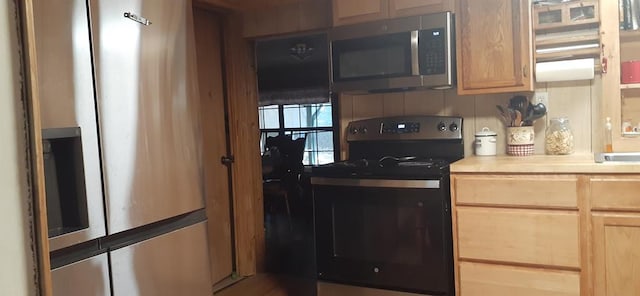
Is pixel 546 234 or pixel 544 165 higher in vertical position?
pixel 544 165

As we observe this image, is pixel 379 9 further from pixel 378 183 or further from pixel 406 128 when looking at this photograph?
pixel 378 183

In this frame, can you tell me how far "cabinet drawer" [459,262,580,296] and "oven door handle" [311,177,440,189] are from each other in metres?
0.43

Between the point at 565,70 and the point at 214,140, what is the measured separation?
226 cm

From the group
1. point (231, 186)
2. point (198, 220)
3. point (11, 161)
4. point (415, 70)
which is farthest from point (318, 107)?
point (11, 161)

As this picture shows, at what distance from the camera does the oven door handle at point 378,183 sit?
87.3 inches

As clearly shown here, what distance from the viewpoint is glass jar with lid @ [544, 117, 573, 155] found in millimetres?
2396

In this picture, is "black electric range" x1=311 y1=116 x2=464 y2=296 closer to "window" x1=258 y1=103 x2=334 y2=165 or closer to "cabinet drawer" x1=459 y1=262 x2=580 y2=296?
"cabinet drawer" x1=459 y1=262 x2=580 y2=296

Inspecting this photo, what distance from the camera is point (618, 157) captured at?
2182 mm

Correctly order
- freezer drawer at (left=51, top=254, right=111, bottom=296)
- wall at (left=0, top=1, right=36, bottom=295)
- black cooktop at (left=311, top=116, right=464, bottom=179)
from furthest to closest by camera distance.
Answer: black cooktop at (left=311, top=116, right=464, bottom=179), freezer drawer at (left=51, top=254, right=111, bottom=296), wall at (left=0, top=1, right=36, bottom=295)

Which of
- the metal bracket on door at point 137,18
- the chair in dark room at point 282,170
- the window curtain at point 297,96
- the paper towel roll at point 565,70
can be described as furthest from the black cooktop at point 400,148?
the window curtain at point 297,96

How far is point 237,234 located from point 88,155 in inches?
90.1

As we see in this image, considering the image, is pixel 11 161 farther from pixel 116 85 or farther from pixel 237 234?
pixel 237 234

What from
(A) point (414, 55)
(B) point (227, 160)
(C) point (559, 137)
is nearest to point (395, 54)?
(A) point (414, 55)

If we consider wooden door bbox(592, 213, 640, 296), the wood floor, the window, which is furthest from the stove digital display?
the window
